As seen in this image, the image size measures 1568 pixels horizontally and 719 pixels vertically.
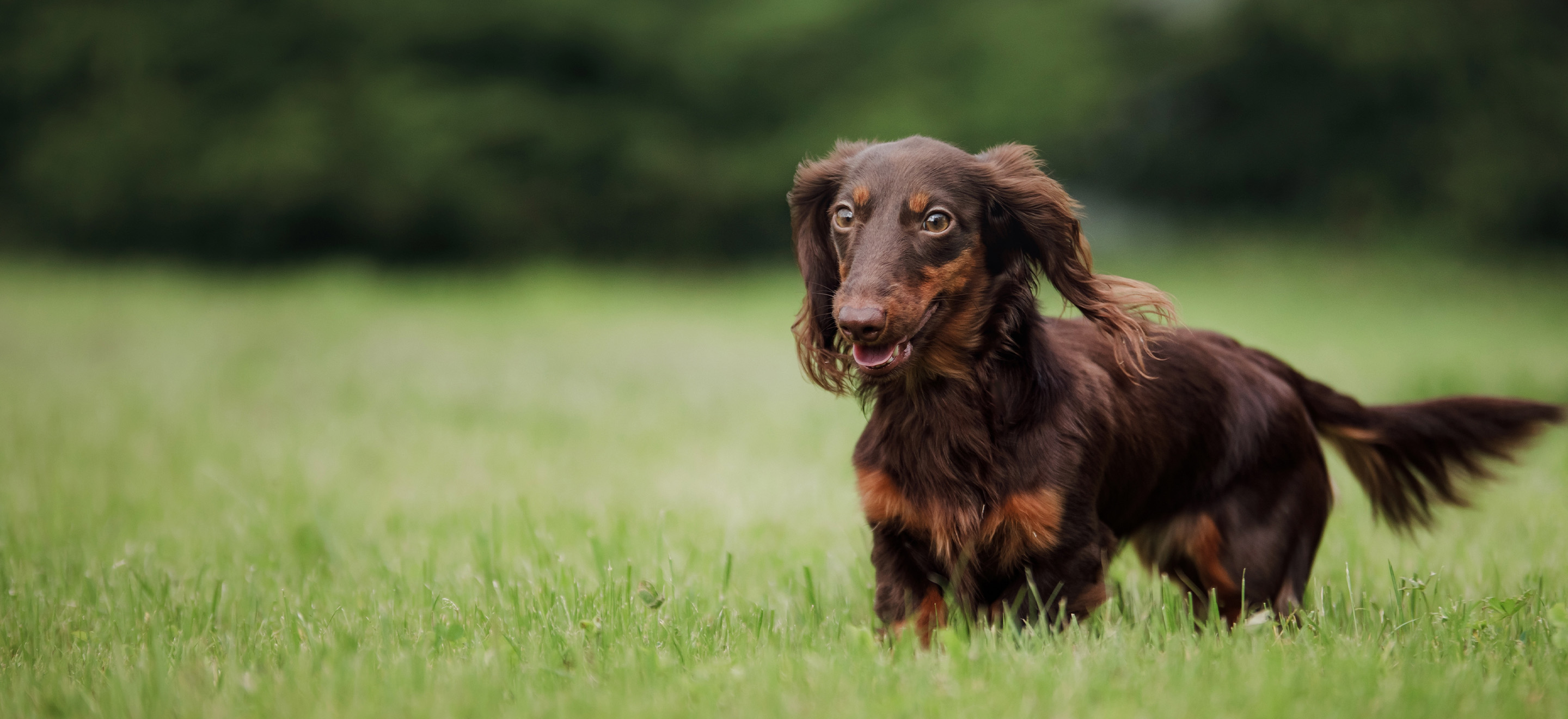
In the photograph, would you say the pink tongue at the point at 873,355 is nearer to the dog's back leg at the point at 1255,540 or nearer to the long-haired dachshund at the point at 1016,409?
the long-haired dachshund at the point at 1016,409

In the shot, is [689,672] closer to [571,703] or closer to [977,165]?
[571,703]

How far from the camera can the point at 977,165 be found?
8.18 ft

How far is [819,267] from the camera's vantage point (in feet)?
8.89

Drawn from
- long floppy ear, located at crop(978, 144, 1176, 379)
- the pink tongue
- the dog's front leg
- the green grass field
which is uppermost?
long floppy ear, located at crop(978, 144, 1176, 379)

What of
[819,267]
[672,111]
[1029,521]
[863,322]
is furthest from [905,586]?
[672,111]

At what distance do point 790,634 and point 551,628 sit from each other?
0.55 metres

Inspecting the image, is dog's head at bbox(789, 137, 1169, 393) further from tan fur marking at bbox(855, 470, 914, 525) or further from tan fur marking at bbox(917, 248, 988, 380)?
tan fur marking at bbox(855, 470, 914, 525)

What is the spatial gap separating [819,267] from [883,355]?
0.54 meters

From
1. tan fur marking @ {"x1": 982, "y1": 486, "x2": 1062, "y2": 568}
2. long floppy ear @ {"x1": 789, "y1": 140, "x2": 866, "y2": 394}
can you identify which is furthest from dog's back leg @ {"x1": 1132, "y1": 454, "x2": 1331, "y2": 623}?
long floppy ear @ {"x1": 789, "y1": 140, "x2": 866, "y2": 394}

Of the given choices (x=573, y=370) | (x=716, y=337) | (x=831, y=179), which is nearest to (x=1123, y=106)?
(x=716, y=337)

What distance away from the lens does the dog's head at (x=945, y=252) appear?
229cm

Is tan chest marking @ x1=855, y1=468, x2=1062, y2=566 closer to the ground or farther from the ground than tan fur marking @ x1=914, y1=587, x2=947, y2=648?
farther from the ground

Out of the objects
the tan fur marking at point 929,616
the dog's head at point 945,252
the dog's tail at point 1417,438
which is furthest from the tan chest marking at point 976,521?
the dog's tail at point 1417,438

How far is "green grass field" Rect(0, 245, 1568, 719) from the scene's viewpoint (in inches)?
80.1
